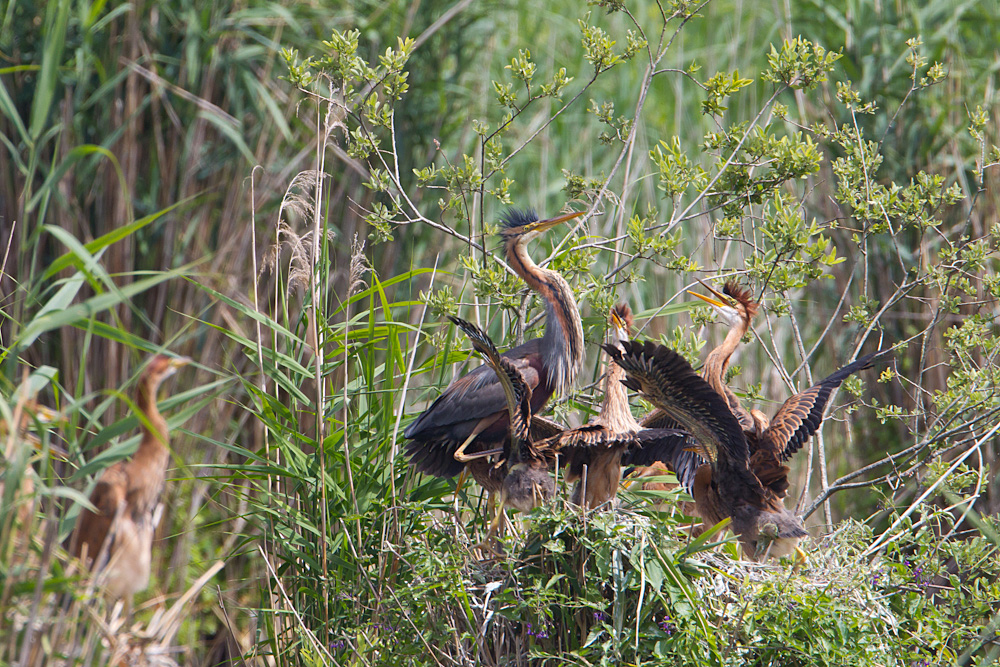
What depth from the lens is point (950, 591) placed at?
9.85 ft

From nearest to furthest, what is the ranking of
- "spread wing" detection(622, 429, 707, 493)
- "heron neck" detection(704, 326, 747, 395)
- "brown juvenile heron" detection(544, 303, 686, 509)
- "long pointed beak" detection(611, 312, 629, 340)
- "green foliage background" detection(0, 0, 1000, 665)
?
"green foliage background" detection(0, 0, 1000, 665), "brown juvenile heron" detection(544, 303, 686, 509), "spread wing" detection(622, 429, 707, 493), "long pointed beak" detection(611, 312, 629, 340), "heron neck" detection(704, 326, 747, 395)

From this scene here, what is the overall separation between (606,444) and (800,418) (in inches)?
30.8

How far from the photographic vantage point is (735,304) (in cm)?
361

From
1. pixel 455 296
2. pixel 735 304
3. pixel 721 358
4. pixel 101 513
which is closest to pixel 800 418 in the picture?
pixel 721 358

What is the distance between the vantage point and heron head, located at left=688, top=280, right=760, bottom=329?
355 centimetres

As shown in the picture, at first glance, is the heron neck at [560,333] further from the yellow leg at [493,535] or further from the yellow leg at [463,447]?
the yellow leg at [493,535]

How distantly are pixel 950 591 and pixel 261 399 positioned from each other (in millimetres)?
2373

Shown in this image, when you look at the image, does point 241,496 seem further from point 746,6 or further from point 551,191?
point 746,6

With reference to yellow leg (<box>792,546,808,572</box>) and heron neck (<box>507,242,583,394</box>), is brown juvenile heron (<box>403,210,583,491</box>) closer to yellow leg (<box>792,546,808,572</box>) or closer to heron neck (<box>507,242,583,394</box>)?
heron neck (<box>507,242,583,394</box>)

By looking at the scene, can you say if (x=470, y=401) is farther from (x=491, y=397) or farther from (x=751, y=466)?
(x=751, y=466)

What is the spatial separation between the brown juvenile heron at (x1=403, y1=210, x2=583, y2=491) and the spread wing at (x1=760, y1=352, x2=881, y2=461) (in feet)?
2.42

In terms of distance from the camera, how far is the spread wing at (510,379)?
2.68 meters

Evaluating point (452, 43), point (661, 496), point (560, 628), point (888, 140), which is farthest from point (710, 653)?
point (452, 43)

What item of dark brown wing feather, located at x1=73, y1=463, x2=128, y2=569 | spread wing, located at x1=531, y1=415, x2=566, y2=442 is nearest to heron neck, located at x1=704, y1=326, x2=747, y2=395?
spread wing, located at x1=531, y1=415, x2=566, y2=442
